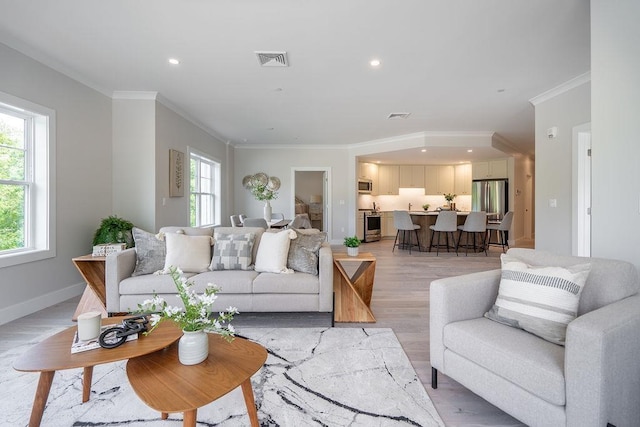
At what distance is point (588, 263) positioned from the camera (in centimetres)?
166

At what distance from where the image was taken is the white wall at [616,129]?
185cm

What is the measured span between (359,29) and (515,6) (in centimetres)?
120

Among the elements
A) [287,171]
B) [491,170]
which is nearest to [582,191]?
[491,170]

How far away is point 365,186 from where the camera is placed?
883 cm

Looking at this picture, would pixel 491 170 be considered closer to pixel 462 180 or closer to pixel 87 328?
pixel 462 180

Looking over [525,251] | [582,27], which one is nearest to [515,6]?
[582,27]

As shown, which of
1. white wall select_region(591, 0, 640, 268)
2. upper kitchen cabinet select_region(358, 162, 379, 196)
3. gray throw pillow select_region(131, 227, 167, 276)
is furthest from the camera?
upper kitchen cabinet select_region(358, 162, 379, 196)

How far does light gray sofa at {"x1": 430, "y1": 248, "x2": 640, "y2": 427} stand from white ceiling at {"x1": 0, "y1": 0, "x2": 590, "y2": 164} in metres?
2.04

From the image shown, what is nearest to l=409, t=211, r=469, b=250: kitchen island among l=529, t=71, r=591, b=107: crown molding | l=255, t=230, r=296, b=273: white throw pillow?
l=529, t=71, r=591, b=107: crown molding

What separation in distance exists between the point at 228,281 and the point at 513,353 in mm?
2157

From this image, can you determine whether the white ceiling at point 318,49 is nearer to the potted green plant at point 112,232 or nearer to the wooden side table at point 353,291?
the potted green plant at point 112,232

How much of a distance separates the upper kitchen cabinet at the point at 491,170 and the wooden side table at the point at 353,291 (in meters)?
6.88

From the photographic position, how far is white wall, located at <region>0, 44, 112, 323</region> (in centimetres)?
297

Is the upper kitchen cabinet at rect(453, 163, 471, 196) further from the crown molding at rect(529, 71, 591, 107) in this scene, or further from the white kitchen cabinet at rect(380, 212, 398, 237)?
the crown molding at rect(529, 71, 591, 107)
